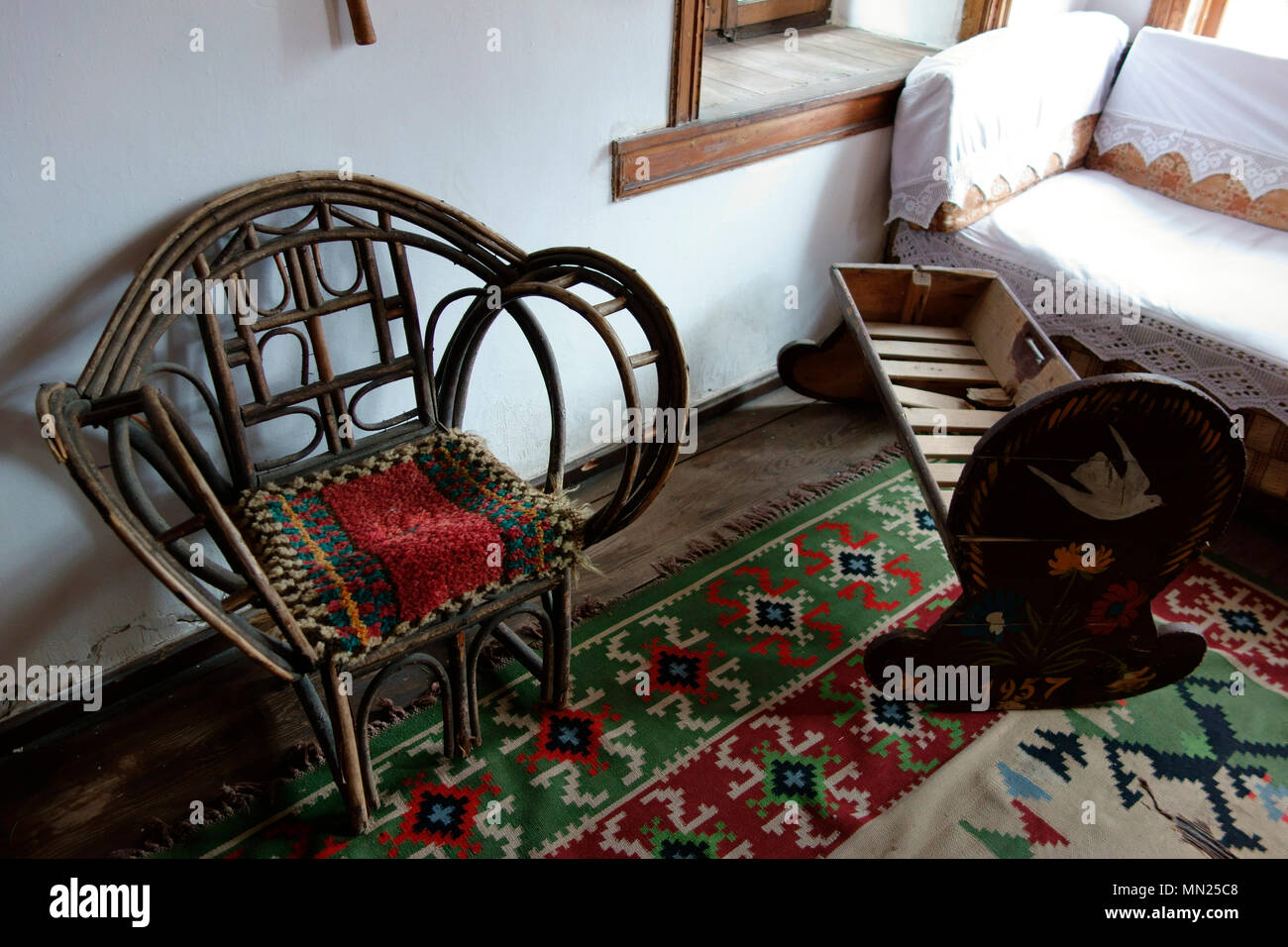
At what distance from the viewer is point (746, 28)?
2.80 metres

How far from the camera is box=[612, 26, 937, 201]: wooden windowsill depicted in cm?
207

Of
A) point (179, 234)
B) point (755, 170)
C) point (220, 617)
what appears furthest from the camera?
point (755, 170)

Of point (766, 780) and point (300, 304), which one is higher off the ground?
point (300, 304)

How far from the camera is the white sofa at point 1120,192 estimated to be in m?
2.20

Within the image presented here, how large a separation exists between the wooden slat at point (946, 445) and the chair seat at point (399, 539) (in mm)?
840

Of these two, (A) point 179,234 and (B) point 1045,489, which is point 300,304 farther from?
(B) point 1045,489

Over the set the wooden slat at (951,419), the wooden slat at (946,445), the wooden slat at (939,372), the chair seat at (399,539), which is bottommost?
the wooden slat at (946,445)

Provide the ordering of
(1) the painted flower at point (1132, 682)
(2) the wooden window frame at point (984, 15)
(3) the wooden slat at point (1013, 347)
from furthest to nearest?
1. (2) the wooden window frame at point (984, 15)
2. (3) the wooden slat at point (1013, 347)
3. (1) the painted flower at point (1132, 682)

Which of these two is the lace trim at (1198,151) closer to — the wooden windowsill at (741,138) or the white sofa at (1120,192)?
the white sofa at (1120,192)

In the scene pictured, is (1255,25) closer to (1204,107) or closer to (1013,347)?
(1204,107)

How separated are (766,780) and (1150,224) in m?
2.00

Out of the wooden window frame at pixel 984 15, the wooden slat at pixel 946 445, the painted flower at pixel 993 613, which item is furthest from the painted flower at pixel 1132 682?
the wooden window frame at pixel 984 15

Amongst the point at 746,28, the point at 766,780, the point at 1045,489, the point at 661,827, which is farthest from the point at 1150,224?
the point at 661,827

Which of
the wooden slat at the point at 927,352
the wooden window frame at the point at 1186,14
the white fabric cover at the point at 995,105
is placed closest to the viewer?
the wooden slat at the point at 927,352
